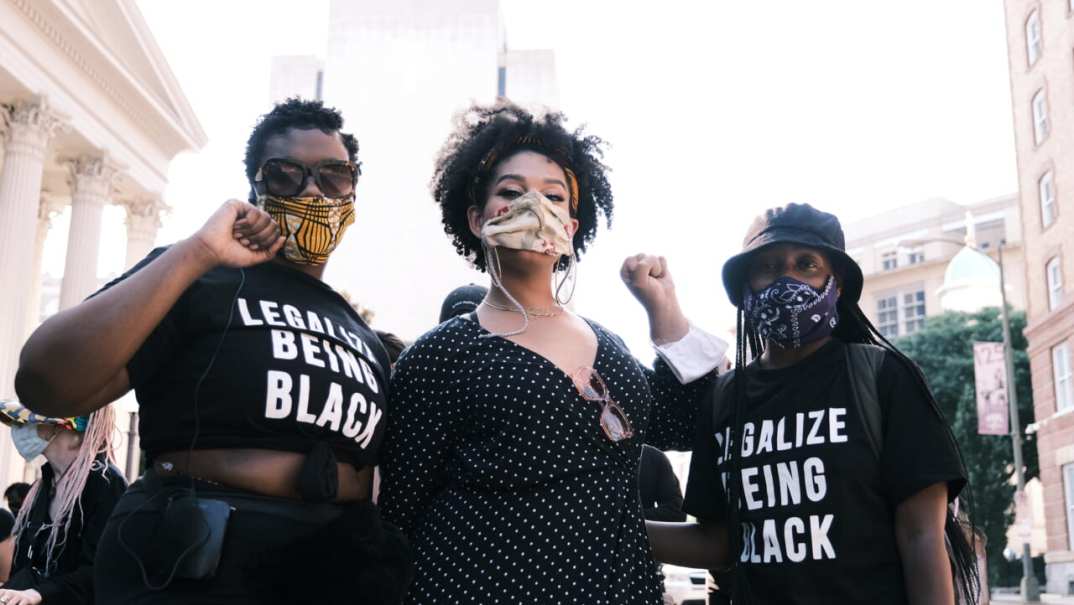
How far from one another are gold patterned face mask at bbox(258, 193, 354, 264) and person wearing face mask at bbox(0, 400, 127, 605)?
2282mm

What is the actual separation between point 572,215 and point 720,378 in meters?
0.75

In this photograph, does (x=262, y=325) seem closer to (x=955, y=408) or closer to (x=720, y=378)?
(x=720, y=378)

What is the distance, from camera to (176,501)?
2.41 metres

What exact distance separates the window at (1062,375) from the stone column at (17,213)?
28569 millimetres

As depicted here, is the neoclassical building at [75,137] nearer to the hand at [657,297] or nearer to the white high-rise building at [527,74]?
the hand at [657,297]

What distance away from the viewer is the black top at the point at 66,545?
4.64 meters

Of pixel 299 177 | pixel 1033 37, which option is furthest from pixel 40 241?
pixel 299 177

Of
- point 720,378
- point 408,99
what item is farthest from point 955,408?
point 720,378

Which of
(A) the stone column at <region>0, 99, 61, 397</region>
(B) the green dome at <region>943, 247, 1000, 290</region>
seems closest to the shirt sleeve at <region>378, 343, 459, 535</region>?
(B) the green dome at <region>943, 247, 1000, 290</region>

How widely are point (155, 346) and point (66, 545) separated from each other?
281cm

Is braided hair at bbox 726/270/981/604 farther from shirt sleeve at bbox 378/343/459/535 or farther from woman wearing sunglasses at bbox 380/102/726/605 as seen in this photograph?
shirt sleeve at bbox 378/343/459/535

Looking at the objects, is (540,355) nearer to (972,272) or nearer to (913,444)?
(913,444)

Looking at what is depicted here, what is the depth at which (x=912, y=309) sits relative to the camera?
65.9m

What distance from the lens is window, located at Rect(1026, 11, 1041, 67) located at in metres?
31.0
